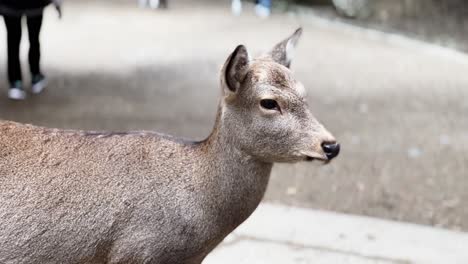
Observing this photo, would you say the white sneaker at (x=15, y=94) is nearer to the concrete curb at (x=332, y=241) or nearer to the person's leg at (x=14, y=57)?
the person's leg at (x=14, y=57)

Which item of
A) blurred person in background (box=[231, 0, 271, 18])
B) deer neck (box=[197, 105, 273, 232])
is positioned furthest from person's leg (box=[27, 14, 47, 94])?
blurred person in background (box=[231, 0, 271, 18])

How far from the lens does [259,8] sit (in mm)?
10812

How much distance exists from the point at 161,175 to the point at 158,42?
649cm

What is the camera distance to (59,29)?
8703 millimetres

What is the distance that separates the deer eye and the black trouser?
2.77 m

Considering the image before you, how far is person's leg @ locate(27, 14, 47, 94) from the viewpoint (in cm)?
463

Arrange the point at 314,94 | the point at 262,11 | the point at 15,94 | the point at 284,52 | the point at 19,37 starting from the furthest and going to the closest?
the point at 262,11 < the point at 314,94 < the point at 15,94 < the point at 19,37 < the point at 284,52

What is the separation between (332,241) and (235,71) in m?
1.66

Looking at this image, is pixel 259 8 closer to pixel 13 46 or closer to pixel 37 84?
pixel 37 84

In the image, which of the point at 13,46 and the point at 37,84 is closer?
the point at 13,46

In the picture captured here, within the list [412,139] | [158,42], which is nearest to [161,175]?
[412,139]

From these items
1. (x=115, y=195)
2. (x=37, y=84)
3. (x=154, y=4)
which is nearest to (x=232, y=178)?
(x=115, y=195)

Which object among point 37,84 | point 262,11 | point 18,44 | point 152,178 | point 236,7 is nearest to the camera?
point 152,178

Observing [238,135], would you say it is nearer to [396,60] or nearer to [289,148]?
[289,148]
